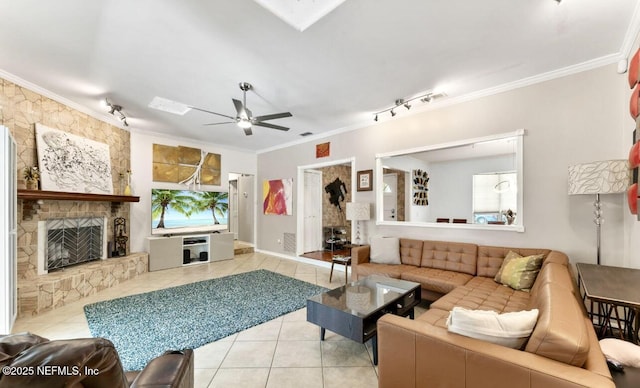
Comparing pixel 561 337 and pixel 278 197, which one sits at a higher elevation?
pixel 278 197

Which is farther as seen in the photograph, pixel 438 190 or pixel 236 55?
pixel 438 190

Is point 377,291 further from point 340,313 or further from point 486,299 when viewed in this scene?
point 486,299

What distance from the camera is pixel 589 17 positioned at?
2.20 m

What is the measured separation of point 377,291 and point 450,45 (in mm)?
2593

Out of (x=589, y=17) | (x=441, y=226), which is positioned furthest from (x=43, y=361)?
(x=441, y=226)

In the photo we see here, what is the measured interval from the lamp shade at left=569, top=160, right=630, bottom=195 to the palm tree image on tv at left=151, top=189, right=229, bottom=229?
616 cm

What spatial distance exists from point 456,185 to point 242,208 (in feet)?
20.2

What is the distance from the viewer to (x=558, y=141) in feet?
10.1

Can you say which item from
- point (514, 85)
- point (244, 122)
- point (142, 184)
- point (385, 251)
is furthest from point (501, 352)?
point (142, 184)

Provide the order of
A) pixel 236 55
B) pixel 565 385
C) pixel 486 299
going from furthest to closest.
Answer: pixel 236 55 → pixel 486 299 → pixel 565 385

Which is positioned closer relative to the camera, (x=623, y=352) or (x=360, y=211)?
(x=623, y=352)

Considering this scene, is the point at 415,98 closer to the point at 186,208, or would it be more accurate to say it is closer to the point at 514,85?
the point at 514,85

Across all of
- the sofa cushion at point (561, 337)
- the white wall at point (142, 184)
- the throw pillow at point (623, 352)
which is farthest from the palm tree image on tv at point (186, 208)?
the throw pillow at point (623, 352)

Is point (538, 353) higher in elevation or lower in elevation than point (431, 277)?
higher
